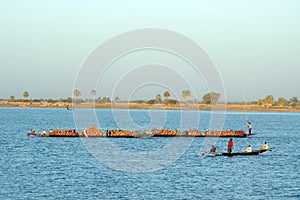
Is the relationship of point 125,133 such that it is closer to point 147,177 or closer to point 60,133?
point 60,133

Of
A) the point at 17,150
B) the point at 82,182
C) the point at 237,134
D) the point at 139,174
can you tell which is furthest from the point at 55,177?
the point at 237,134

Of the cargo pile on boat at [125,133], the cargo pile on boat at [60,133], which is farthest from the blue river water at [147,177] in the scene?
the cargo pile on boat at [60,133]

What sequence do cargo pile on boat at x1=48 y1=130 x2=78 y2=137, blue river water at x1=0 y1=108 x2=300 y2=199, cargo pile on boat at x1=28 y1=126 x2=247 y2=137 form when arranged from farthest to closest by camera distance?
cargo pile on boat at x1=48 y1=130 x2=78 y2=137 < cargo pile on boat at x1=28 y1=126 x2=247 y2=137 < blue river water at x1=0 y1=108 x2=300 y2=199

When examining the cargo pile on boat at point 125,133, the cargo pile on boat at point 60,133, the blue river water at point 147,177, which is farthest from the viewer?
the cargo pile on boat at point 60,133

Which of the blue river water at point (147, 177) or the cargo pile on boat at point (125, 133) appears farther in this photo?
the cargo pile on boat at point (125, 133)

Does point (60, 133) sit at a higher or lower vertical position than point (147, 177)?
higher

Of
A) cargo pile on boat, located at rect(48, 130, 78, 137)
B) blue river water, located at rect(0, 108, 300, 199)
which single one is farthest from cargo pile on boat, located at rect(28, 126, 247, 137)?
blue river water, located at rect(0, 108, 300, 199)

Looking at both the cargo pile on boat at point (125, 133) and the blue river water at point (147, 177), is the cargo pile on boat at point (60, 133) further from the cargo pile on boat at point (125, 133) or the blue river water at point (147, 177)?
the blue river water at point (147, 177)

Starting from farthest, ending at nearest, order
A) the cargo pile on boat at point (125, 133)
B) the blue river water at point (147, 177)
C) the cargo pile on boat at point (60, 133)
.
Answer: the cargo pile on boat at point (60, 133), the cargo pile on boat at point (125, 133), the blue river water at point (147, 177)

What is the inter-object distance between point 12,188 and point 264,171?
26683 mm

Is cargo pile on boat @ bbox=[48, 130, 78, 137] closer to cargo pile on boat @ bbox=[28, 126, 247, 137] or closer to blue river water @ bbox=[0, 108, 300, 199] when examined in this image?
cargo pile on boat @ bbox=[28, 126, 247, 137]

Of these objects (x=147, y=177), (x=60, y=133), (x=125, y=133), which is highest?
(x=125, y=133)

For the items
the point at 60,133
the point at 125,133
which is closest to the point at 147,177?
the point at 125,133

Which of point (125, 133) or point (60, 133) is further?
point (125, 133)
